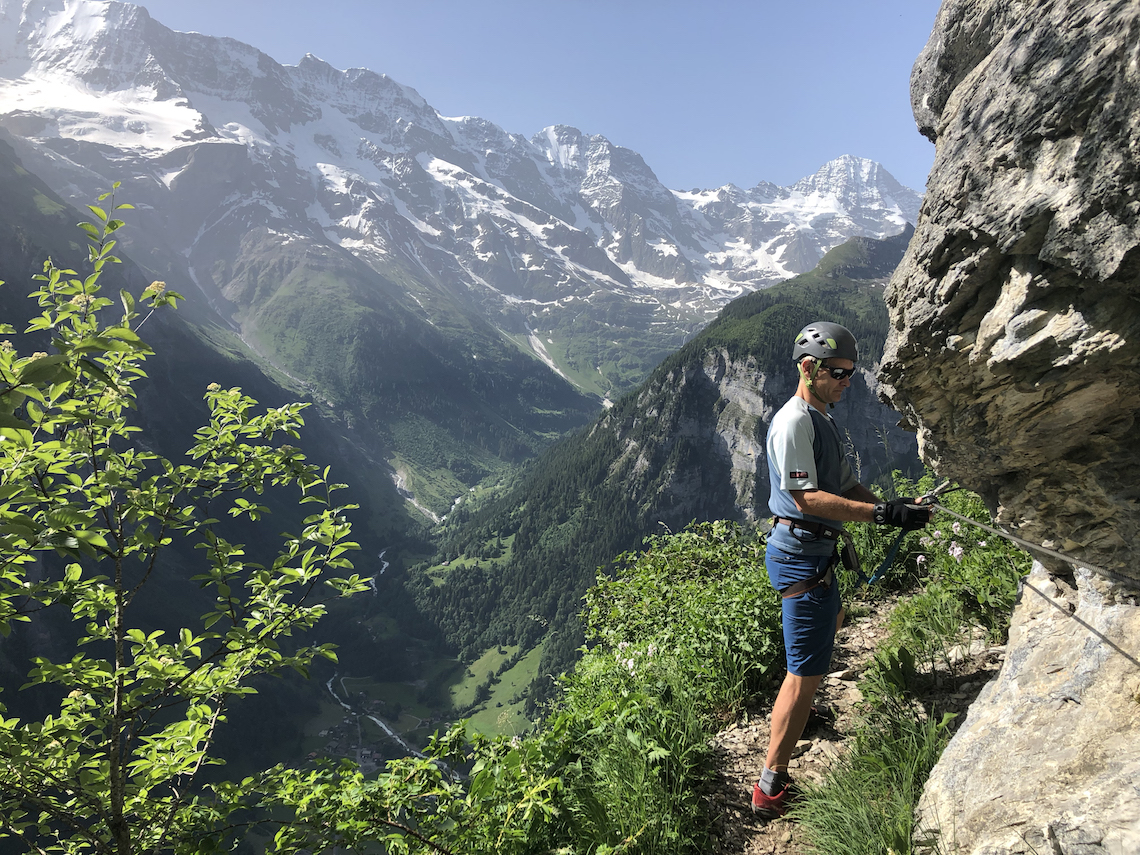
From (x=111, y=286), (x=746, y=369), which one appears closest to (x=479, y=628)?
(x=746, y=369)

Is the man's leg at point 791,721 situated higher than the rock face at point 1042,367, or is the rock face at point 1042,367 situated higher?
the rock face at point 1042,367

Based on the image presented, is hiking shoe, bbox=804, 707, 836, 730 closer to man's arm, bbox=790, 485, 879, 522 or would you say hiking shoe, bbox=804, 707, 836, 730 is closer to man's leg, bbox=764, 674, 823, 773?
man's leg, bbox=764, 674, 823, 773

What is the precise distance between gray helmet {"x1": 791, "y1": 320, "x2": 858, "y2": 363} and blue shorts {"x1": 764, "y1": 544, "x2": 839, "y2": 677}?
5.67 feet

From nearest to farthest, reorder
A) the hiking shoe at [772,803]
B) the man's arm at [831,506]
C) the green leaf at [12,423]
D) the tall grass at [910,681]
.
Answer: the green leaf at [12,423], the tall grass at [910,681], the man's arm at [831,506], the hiking shoe at [772,803]

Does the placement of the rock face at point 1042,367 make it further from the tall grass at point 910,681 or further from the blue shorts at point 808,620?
the blue shorts at point 808,620

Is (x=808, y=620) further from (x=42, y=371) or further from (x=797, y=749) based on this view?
(x=42, y=371)

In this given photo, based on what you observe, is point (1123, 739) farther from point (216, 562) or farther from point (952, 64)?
point (216, 562)

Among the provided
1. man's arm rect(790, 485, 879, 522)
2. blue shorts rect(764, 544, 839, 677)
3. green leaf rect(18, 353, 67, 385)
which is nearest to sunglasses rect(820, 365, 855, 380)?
man's arm rect(790, 485, 879, 522)

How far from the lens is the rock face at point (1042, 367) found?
261 centimetres

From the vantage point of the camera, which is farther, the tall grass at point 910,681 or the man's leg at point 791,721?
the man's leg at point 791,721

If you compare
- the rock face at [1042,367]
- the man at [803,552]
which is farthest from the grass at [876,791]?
the man at [803,552]

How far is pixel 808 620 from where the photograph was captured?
4461 millimetres

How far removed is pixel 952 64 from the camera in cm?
421

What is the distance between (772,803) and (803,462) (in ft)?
9.16
